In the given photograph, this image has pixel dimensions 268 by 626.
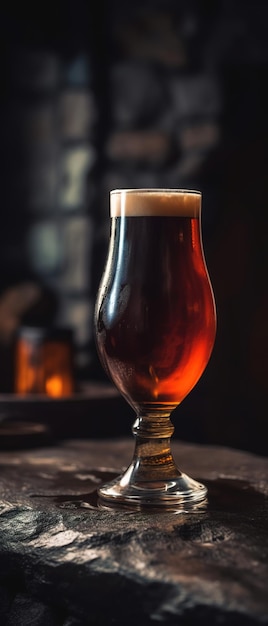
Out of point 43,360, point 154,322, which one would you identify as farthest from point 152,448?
point 43,360

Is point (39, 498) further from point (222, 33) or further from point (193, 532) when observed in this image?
point (222, 33)

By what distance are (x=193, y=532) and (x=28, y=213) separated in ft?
6.16

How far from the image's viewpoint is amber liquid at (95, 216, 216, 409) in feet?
4.31

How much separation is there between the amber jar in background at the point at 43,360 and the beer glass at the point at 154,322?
3.26 feet

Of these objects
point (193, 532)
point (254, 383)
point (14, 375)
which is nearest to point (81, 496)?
point (193, 532)

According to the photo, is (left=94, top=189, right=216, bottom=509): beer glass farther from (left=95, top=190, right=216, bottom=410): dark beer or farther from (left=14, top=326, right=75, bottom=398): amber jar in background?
(left=14, top=326, right=75, bottom=398): amber jar in background

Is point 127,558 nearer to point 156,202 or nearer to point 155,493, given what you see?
point 155,493

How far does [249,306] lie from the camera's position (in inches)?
105

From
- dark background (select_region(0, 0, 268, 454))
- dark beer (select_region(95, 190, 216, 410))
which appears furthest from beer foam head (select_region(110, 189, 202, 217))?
dark background (select_region(0, 0, 268, 454))

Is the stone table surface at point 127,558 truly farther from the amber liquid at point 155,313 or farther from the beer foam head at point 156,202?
the beer foam head at point 156,202

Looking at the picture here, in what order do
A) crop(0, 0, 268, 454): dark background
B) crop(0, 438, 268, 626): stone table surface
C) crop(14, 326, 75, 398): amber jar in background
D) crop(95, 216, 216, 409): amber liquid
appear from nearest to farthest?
1. crop(0, 438, 268, 626): stone table surface
2. crop(95, 216, 216, 409): amber liquid
3. crop(14, 326, 75, 398): amber jar in background
4. crop(0, 0, 268, 454): dark background

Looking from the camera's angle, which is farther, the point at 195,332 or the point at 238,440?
the point at 238,440

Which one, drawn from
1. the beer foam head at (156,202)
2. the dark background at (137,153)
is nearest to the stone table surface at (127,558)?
the beer foam head at (156,202)

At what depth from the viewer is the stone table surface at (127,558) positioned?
0.97 m
